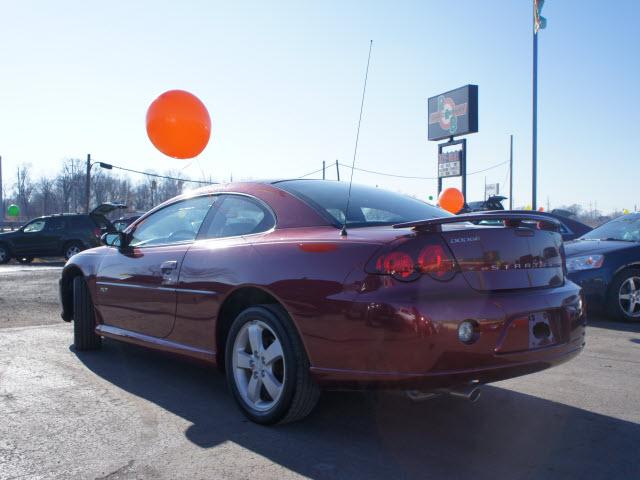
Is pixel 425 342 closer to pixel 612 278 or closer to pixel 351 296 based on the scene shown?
pixel 351 296

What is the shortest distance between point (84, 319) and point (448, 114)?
903 inches

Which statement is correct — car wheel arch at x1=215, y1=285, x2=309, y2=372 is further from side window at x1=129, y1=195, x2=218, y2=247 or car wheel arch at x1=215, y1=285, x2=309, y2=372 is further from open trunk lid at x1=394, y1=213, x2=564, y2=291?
open trunk lid at x1=394, y1=213, x2=564, y2=291

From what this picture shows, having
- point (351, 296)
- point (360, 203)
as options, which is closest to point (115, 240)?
point (360, 203)

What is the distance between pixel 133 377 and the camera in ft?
14.9

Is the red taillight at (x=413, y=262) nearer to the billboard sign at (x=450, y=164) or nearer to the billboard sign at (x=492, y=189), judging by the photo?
the billboard sign at (x=450, y=164)

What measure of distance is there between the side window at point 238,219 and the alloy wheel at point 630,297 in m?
5.18

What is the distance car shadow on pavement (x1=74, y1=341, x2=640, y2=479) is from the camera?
9.32 ft

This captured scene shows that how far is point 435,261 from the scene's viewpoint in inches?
115

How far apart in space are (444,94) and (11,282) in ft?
67.0

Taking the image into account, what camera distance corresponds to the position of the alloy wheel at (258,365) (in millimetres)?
3385

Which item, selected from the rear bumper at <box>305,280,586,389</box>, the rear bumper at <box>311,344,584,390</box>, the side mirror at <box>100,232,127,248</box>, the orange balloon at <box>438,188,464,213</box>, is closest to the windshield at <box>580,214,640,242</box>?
the rear bumper at <box>311,344,584,390</box>

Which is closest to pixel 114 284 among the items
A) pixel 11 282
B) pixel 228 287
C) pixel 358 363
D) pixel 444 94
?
pixel 228 287

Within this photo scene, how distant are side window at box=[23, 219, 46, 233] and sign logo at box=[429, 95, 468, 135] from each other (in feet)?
53.9

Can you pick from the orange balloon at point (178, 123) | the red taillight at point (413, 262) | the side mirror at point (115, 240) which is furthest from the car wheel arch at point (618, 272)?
the orange balloon at point (178, 123)
